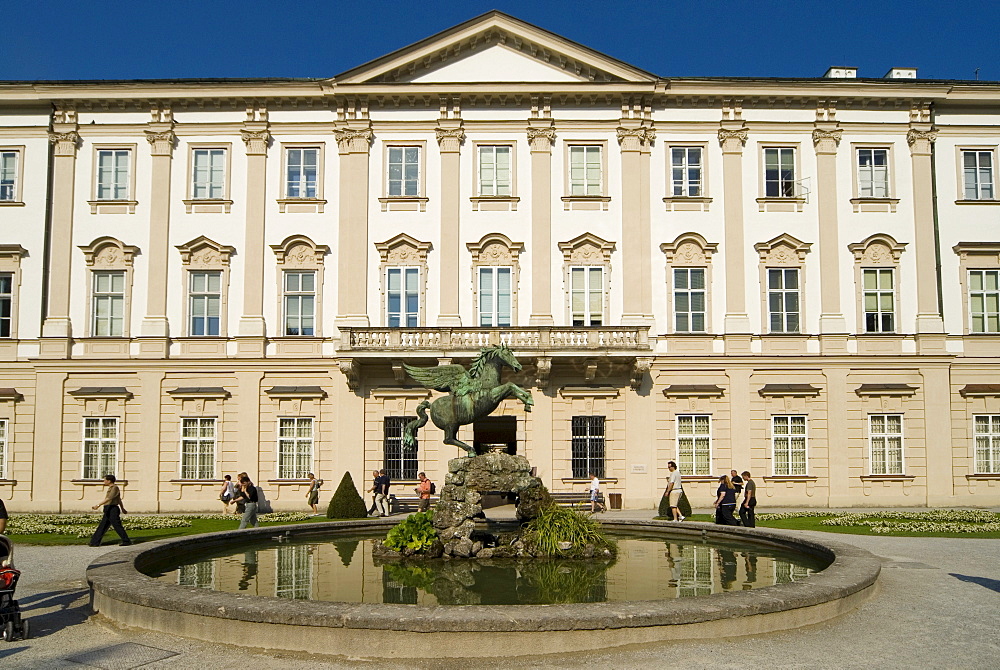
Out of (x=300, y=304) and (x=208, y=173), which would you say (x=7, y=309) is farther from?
(x=300, y=304)

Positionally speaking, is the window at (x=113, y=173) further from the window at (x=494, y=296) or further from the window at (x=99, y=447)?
the window at (x=494, y=296)

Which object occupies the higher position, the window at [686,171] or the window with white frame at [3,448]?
the window at [686,171]

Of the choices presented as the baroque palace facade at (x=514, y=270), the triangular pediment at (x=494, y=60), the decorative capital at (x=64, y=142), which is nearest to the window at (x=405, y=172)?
the baroque palace facade at (x=514, y=270)

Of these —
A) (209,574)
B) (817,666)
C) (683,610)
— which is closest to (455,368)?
(209,574)

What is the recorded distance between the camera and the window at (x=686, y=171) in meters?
34.2

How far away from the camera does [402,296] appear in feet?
109

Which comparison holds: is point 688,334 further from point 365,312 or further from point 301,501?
point 301,501

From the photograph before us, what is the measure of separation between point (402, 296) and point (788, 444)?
50.7 ft

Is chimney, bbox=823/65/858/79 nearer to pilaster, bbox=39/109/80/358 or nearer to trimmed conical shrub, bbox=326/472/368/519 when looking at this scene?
trimmed conical shrub, bbox=326/472/368/519

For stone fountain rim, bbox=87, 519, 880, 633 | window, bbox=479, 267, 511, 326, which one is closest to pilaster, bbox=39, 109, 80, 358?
window, bbox=479, 267, 511, 326

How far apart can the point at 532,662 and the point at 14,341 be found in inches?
1212

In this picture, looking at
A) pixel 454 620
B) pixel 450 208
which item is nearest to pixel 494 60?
pixel 450 208

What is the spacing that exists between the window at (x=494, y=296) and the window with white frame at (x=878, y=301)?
13.6m

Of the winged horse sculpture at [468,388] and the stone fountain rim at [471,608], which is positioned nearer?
the stone fountain rim at [471,608]
